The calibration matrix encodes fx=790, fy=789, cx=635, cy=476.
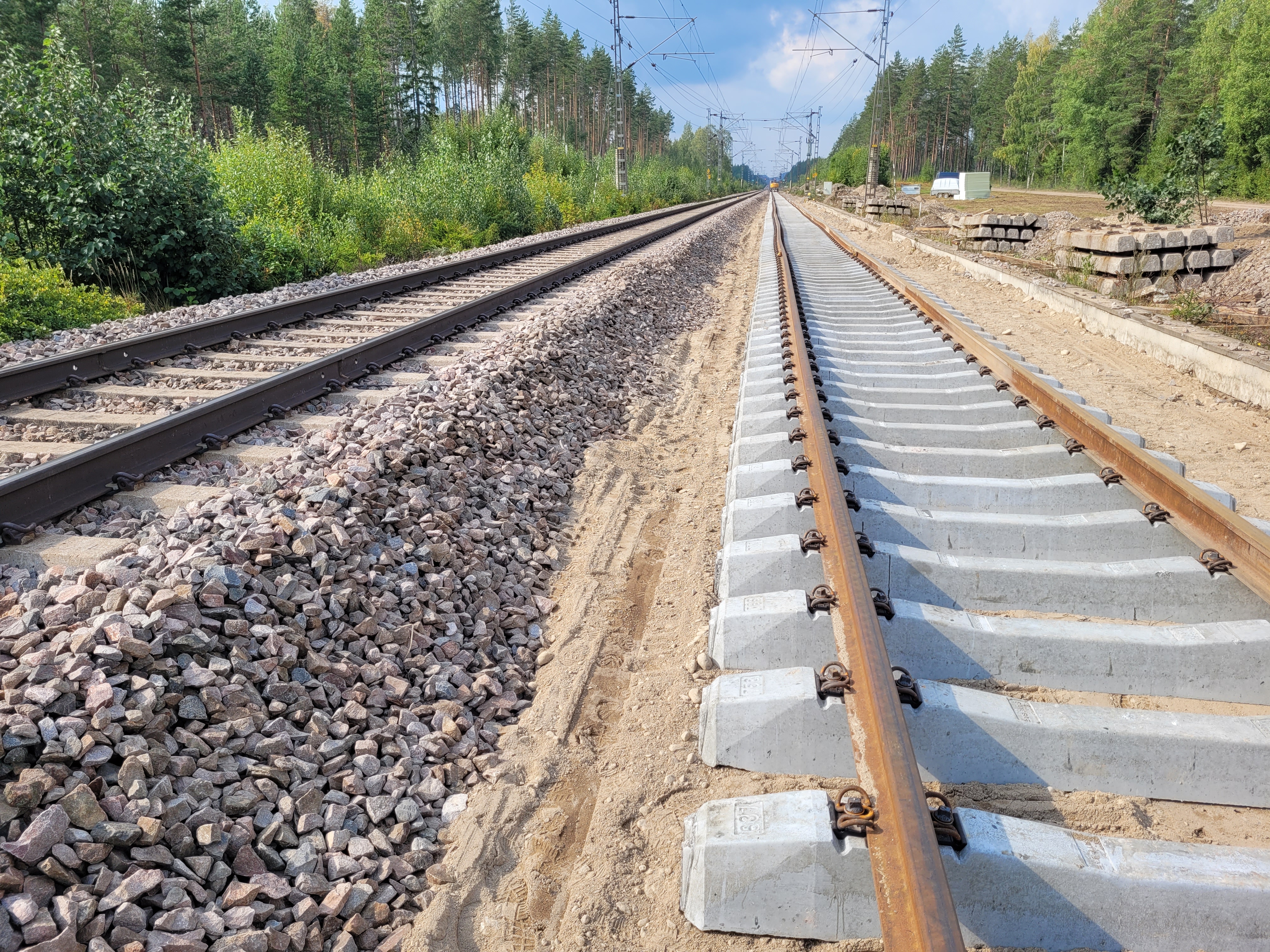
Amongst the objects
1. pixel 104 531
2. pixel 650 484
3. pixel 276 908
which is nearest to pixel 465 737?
pixel 276 908

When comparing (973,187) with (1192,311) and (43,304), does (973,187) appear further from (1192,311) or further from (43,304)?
(43,304)

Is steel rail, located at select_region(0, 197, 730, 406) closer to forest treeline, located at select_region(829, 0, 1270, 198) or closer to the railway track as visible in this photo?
the railway track

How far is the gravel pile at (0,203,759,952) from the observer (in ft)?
6.24

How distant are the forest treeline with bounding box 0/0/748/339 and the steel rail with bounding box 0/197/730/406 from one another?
1.89 m

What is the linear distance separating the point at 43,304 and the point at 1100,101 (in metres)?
89.2

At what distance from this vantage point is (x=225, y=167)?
43.4 feet

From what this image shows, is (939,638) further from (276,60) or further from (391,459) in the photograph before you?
(276,60)

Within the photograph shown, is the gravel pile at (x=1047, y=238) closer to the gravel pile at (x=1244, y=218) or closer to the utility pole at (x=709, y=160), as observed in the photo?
the gravel pile at (x=1244, y=218)

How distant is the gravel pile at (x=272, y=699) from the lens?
1.90 metres

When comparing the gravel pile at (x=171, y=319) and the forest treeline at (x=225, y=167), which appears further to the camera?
the forest treeline at (x=225, y=167)

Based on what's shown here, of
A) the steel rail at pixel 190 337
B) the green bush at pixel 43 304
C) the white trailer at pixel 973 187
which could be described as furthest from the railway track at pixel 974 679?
the white trailer at pixel 973 187

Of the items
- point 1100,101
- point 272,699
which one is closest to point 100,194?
point 272,699

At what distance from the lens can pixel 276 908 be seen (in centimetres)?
199

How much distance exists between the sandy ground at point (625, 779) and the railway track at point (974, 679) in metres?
0.07
